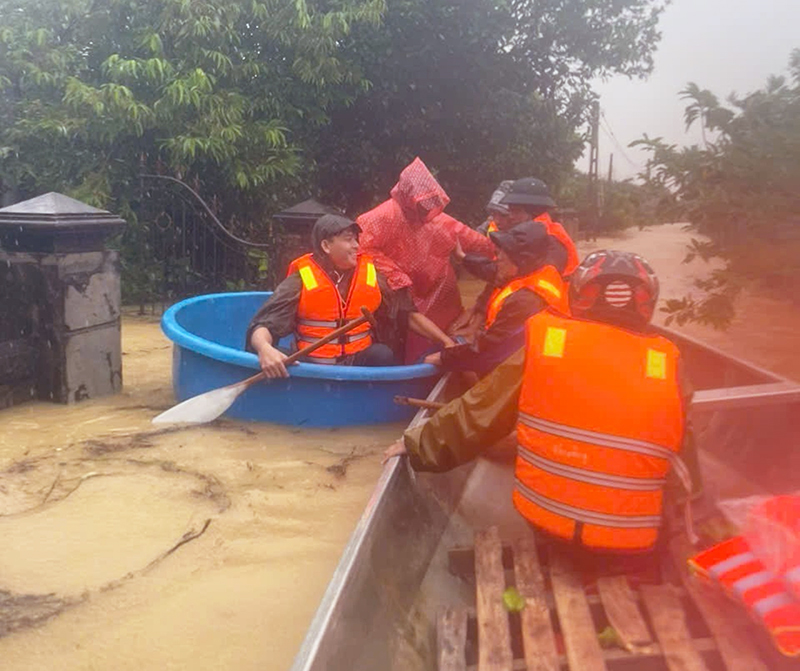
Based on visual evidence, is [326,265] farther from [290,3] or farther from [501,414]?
[290,3]

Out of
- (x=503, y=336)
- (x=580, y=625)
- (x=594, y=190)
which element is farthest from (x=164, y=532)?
(x=594, y=190)

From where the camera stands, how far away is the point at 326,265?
16.4 feet

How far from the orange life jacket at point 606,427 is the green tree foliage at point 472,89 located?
9.29 meters

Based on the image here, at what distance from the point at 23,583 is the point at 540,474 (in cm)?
196

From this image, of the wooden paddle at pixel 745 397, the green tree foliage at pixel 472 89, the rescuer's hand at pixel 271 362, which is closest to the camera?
the wooden paddle at pixel 745 397

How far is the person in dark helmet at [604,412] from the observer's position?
8.43ft

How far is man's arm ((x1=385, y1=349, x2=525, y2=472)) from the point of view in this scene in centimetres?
283

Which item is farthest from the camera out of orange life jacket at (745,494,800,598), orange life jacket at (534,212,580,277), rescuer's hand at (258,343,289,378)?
orange life jacket at (534,212,580,277)

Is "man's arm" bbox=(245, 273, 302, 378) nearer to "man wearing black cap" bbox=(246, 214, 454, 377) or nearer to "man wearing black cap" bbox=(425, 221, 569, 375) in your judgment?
"man wearing black cap" bbox=(246, 214, 454, 377)

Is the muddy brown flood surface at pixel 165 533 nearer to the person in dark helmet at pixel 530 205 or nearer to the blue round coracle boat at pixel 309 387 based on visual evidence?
the blue round coracle boat at pixel 309 387

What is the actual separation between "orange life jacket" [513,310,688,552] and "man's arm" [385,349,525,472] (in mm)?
160

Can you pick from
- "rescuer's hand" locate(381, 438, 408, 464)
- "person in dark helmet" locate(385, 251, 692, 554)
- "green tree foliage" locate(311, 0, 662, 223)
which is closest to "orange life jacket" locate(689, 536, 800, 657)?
"person in dark helmet" locate(385, 251, 692, 554)

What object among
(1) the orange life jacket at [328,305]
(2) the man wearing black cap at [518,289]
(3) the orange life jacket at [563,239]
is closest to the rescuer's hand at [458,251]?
(3) the orange life jacket at [563,239]

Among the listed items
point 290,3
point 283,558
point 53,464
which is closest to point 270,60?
point 290,3
